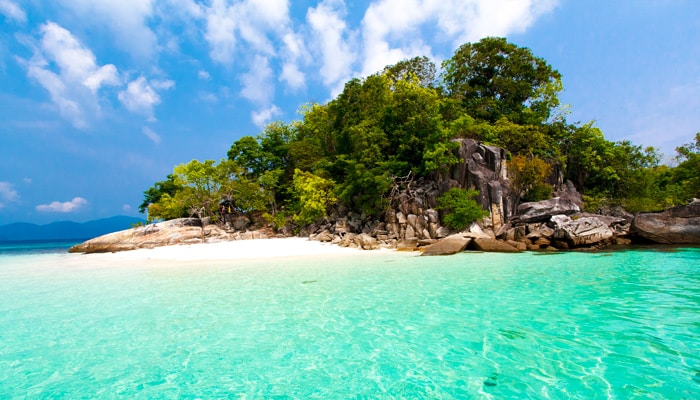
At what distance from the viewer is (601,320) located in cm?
530

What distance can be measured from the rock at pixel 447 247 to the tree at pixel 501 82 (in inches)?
651

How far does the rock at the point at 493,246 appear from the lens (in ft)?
53.9

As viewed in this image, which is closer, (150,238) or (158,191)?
(150,238)

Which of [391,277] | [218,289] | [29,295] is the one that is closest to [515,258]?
[391,277]

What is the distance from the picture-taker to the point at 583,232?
16.9m

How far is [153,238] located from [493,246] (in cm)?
2499

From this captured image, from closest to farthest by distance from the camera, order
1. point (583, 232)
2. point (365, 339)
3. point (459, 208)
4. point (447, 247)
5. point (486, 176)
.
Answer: point (365, 339) → point (447, 247) → point (583, 232) → point (459, 208) → point (486, 176)

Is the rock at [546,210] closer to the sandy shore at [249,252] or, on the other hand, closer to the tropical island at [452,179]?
the tropical island at [452,179]

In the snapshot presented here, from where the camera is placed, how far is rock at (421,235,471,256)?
1587 centimetres

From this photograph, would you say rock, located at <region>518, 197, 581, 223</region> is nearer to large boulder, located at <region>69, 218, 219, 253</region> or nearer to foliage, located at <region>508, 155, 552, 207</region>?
foliage, located at <region>508, 155, 552, 207</region>

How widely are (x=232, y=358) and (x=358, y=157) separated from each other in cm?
2093

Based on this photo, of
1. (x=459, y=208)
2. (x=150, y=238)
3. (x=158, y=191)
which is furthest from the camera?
(x=158, y=191)

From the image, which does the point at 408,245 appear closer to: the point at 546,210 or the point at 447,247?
the point at 447,247

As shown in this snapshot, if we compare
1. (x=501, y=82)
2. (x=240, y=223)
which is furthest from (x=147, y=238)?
(x=501, y=82)
